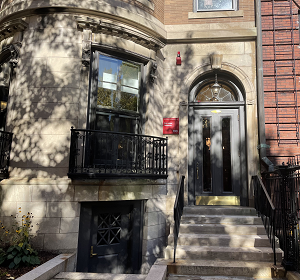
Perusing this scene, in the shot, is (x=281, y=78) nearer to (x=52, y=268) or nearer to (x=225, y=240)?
(x=225, y=240)

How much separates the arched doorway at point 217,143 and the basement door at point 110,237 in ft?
6.31

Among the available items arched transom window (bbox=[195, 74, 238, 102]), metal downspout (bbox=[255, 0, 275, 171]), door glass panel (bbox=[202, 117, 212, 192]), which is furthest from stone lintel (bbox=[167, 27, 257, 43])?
door glass panel (bbox=[202, 117, 212, 192])

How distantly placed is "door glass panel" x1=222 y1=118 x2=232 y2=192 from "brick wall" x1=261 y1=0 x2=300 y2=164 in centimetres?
106

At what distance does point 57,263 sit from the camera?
5188 millimetres

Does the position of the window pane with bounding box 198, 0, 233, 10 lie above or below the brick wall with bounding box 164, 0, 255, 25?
above

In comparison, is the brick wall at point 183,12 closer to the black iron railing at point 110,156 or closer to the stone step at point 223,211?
the black iron railing at point 110,156

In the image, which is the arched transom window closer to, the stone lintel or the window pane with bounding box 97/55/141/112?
the stone lintel

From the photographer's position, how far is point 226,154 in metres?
7.95

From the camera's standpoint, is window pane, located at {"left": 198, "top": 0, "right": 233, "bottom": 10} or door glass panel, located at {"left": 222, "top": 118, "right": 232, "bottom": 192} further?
window pane, located at {"left": 198, "top": 0, "right": 233, "bottom": 10}

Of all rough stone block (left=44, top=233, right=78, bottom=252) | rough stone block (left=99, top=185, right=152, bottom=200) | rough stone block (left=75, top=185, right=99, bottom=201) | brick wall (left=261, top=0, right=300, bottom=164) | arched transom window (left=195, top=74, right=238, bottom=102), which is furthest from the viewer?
arched transom window (left=195, top=74, right=238, bottom=102)

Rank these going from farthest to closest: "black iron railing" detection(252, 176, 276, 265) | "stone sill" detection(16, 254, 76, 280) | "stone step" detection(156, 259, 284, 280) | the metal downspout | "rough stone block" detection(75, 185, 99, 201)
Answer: the metal downspout
"rough stone block" detection(75, 185, 99, 201)
"black iron railing" detection(252, 176, 276, 265)
"stone step" detection(156, 259, 284, 280)
"stone sill" detection(16, 254, 76, 280)

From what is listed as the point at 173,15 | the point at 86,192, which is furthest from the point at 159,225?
the point at 173,15

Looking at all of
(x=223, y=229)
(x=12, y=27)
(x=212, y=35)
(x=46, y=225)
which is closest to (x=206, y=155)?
(x=223, y=229)

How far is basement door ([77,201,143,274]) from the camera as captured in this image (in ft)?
20.4
